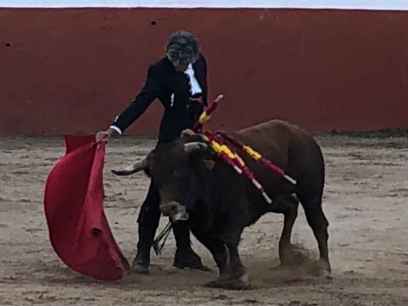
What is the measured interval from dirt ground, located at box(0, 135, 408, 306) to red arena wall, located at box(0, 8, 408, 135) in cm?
275

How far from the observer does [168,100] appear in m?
7.83

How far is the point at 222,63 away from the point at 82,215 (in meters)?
10.1

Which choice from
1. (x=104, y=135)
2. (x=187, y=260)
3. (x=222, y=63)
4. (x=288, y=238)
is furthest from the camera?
(x=222, y=63)

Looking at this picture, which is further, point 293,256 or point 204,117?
point 293,256

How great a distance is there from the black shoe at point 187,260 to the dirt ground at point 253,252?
0.26ft

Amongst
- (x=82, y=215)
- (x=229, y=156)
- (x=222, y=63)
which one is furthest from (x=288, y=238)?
A: (x=222, y=63)

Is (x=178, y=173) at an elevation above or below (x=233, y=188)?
above

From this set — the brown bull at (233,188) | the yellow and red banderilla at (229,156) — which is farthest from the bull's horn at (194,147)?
the yellow and red banderilla at (229,156)

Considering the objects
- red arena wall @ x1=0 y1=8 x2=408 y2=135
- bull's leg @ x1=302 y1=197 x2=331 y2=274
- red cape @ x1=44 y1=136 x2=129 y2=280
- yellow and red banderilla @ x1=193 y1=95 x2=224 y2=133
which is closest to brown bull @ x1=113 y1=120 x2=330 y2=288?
bull's leg @ x1=302 y1=197 x2=331 y2=274

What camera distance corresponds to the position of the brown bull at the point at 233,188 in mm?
7285

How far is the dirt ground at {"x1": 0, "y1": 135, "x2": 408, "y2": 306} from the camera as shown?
282 inches

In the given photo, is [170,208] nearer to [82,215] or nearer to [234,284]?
[234,284]

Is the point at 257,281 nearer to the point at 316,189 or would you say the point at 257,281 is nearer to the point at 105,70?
the point at 316,189

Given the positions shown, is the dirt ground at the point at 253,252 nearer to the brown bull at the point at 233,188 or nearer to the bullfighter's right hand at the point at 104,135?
the brown bull at the point at 233,188
